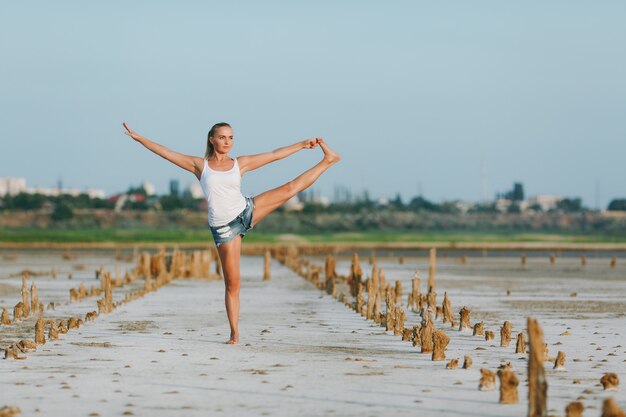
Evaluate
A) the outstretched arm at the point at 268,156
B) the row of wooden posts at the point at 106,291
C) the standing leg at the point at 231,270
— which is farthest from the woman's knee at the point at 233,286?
the row of wooden posts at the point at 106,291

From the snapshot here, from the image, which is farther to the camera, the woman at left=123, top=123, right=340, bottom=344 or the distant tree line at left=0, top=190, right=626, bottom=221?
the distant tree line at left=0, top=190, right=626, bottom=221

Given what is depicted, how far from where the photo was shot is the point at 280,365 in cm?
1210

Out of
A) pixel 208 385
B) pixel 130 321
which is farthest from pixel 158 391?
pixel 130 321

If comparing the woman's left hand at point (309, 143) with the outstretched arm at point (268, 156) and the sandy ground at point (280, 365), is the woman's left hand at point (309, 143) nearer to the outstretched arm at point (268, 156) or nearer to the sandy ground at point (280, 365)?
the outstretched arm at point (268, 156)

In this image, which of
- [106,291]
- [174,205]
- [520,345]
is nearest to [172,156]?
[520,345]

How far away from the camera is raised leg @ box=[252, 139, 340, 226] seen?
1303 centimetres

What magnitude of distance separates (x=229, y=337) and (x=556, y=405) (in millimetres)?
6245

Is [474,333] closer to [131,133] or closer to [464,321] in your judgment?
[464,321]

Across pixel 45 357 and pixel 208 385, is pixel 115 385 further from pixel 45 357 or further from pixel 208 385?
pixel 45 357

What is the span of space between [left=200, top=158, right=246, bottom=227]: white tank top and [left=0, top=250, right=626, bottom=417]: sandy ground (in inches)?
55.6

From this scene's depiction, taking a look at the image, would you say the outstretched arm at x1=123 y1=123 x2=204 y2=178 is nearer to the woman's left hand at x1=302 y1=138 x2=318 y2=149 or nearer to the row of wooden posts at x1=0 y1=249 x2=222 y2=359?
the woman's left hand at x1=302 y1=138 x2=318 y2=149

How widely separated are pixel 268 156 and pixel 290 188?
42 centimetres

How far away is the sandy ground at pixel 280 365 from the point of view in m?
9.61

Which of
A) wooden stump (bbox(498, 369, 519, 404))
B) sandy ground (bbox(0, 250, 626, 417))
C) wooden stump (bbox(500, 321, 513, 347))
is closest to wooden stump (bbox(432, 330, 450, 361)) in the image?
sandy ground (bbox(0, 250, 626, 417))
